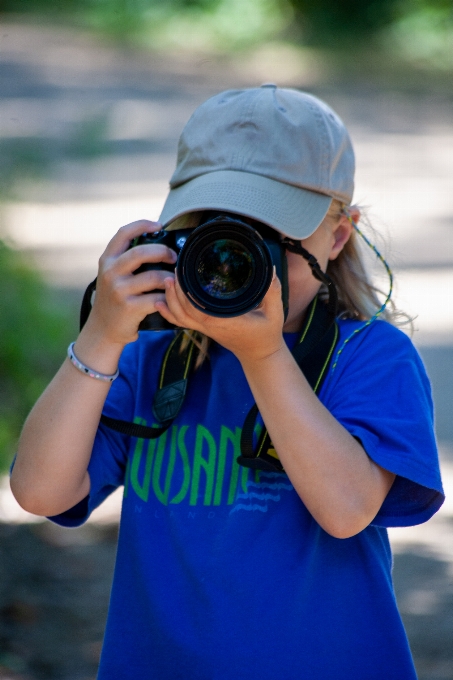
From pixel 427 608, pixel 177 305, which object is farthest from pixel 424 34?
pixel 177 305

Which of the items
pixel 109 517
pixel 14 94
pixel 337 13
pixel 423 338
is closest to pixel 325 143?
pixel 109 517

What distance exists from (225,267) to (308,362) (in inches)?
8.8

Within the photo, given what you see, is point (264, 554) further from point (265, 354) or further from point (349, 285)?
point (349, 285)

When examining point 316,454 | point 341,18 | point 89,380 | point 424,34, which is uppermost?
point 341,18

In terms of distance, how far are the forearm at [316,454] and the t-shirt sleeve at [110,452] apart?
13.1 inches

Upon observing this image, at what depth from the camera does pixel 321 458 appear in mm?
1278

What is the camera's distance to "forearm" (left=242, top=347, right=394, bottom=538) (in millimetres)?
1280

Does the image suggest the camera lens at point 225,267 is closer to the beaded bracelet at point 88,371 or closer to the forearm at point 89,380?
the forearm at point 89,380

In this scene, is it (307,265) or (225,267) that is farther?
(307,265)

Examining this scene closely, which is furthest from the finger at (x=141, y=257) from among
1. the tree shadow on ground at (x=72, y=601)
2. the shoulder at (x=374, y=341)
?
the tree shadow on ground at (x=72, y=601)

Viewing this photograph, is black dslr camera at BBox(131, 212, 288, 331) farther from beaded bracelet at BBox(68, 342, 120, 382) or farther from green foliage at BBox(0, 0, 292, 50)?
green foliage at BBox(0, 0, 292, 50)

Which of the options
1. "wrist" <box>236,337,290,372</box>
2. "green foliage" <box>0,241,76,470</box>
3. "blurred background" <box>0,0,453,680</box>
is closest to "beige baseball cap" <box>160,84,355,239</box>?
"wrist" <box>236,337,290,372</box>

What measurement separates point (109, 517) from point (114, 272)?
2016mm

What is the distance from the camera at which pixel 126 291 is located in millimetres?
1364
